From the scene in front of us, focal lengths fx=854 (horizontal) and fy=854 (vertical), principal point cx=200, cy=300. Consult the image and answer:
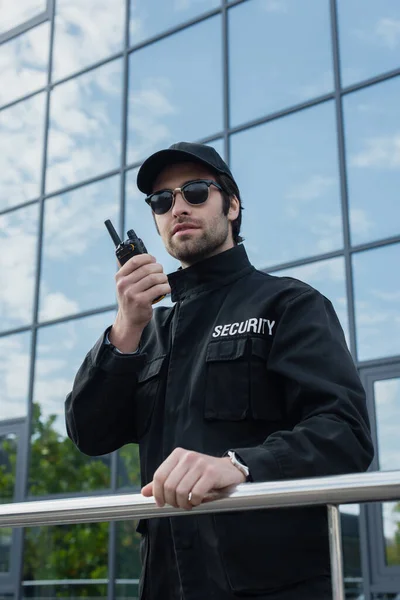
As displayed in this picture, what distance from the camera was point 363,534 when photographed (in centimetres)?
612

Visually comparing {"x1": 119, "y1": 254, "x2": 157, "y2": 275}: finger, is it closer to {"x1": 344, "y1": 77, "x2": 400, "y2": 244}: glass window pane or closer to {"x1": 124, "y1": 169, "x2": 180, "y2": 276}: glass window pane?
{"x1": 344, "y1": 77, "x2": 400, "y2": 244}: glass window pane

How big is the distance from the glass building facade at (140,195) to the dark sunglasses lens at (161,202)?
450 cm

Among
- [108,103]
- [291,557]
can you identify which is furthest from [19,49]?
[291,557]

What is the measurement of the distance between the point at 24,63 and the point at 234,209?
8.95 m

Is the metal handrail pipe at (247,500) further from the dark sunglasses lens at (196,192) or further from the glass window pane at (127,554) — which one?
the glass window pane at (127,554)

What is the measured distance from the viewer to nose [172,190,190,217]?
6.59 ft

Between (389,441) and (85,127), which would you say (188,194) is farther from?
(85,127)

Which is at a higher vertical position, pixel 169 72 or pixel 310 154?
pixel 169 72

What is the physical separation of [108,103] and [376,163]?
3.55 m

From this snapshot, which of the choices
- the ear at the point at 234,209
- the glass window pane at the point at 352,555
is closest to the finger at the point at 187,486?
the ear at the point at 234,209

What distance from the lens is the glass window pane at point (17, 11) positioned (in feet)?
34.7

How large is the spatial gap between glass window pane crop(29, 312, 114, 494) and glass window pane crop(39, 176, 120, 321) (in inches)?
8.7

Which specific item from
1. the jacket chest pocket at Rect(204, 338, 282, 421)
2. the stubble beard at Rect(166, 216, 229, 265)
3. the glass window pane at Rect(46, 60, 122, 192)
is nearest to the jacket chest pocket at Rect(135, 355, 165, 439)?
A: the jacket chest pocket at Rect(204, 338, 282, 421)

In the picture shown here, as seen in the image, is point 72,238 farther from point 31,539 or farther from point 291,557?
point 291,557
